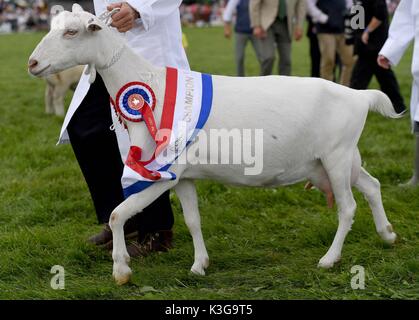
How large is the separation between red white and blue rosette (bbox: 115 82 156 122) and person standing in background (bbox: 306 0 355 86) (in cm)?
781

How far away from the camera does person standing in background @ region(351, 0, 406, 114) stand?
30.9 feet

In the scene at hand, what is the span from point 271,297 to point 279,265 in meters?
0.63

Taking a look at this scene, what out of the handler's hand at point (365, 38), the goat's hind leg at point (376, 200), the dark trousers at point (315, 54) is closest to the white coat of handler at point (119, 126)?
the goat's hind leg at point (376, 200)

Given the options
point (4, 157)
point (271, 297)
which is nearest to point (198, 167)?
point (271, 297)

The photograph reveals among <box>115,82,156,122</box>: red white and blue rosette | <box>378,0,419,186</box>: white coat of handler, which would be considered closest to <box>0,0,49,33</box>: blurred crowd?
<box>378,0,419,186</box>: white coat of handler

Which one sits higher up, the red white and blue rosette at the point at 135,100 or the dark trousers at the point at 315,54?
the red white and blue rosette at the point at 135,100

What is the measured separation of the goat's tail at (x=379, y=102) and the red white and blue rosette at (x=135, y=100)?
1265 mm

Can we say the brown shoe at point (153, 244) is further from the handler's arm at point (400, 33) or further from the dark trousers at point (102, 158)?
the handler's arm at point (400, 33)

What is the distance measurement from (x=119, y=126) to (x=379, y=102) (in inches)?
60.7

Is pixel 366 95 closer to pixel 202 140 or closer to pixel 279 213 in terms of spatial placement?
pixel 202 140

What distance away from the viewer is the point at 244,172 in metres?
4.21

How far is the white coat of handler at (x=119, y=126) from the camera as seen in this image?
439 cm

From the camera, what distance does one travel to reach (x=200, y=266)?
4.55 metres
